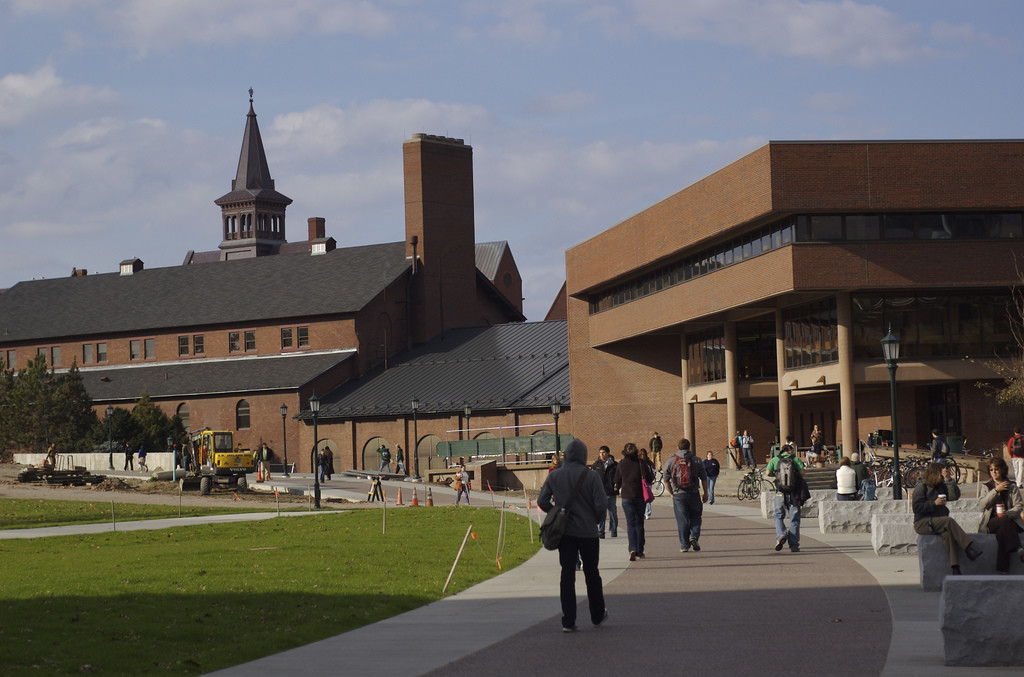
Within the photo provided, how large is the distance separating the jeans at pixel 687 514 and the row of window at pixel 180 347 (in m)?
68.5

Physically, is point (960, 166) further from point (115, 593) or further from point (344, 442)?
point (344, 442)

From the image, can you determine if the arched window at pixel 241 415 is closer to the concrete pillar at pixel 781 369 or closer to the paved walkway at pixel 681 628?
the concrete pillar at pixel 781 369

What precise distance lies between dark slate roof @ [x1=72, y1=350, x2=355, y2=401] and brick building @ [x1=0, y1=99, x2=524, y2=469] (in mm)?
137

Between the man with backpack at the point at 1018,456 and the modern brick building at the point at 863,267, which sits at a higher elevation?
the modern brick building at the point at 863,267

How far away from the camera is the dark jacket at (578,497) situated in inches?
555

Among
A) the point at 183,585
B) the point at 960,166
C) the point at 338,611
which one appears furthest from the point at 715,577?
the point at 960,166

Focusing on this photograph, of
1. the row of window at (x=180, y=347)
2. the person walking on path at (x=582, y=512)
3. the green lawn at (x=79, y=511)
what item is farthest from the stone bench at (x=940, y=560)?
the row of window at (x=180, y=347)

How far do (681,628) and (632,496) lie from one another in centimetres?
796

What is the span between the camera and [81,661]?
12.3 metres

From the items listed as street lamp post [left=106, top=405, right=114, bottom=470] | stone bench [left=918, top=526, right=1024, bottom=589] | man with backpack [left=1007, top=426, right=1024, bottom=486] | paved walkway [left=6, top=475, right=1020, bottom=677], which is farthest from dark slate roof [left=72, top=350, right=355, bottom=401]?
stone bench [left=918, top=526, right=1024, bottom=589]

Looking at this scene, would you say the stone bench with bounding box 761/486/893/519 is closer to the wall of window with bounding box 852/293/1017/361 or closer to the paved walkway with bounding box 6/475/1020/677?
the paved walkway with bounding box 6/475/1020/677

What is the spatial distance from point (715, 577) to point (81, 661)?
30.1 feet

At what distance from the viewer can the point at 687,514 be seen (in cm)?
2269

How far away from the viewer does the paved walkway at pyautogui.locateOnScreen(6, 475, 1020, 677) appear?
1140 cm
